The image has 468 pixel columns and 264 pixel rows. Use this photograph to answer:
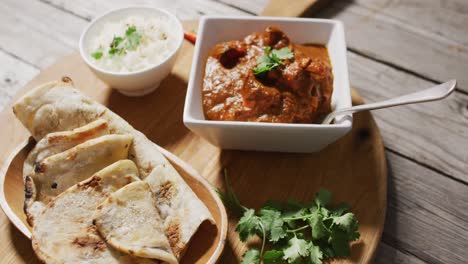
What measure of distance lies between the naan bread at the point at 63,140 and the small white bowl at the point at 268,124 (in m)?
0.46

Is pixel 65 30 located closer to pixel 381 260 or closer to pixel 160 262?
pixel 160 262

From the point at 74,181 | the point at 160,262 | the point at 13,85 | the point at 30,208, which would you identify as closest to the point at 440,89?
the point at 160,262

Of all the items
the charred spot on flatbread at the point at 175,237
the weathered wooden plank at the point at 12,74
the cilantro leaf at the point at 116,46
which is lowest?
the weathered wooden plank at the point at 12,74

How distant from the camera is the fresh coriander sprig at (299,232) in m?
2.11

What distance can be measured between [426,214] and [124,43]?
2.08m

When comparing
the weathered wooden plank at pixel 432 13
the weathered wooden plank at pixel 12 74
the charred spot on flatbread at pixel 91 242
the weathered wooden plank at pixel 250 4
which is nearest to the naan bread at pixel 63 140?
the charred spot on flatbread at pixel 91 242

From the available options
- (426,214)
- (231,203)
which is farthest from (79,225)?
(426,214)

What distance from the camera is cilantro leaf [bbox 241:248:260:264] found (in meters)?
2.12

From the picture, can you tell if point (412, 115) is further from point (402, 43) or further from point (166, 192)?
point (166, 192)

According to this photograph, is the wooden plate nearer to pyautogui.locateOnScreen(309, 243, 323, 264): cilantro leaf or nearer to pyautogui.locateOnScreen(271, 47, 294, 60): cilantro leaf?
pyautogui.locateOnScreen(309, 243, 323, 264): cilantro leaf

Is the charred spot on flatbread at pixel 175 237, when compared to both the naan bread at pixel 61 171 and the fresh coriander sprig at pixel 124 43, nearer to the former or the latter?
the naan bread at pixel 61 171

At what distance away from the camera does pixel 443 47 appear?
11.6 ft

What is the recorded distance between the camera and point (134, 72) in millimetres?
2756

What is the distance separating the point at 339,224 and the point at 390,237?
512 millimetres
